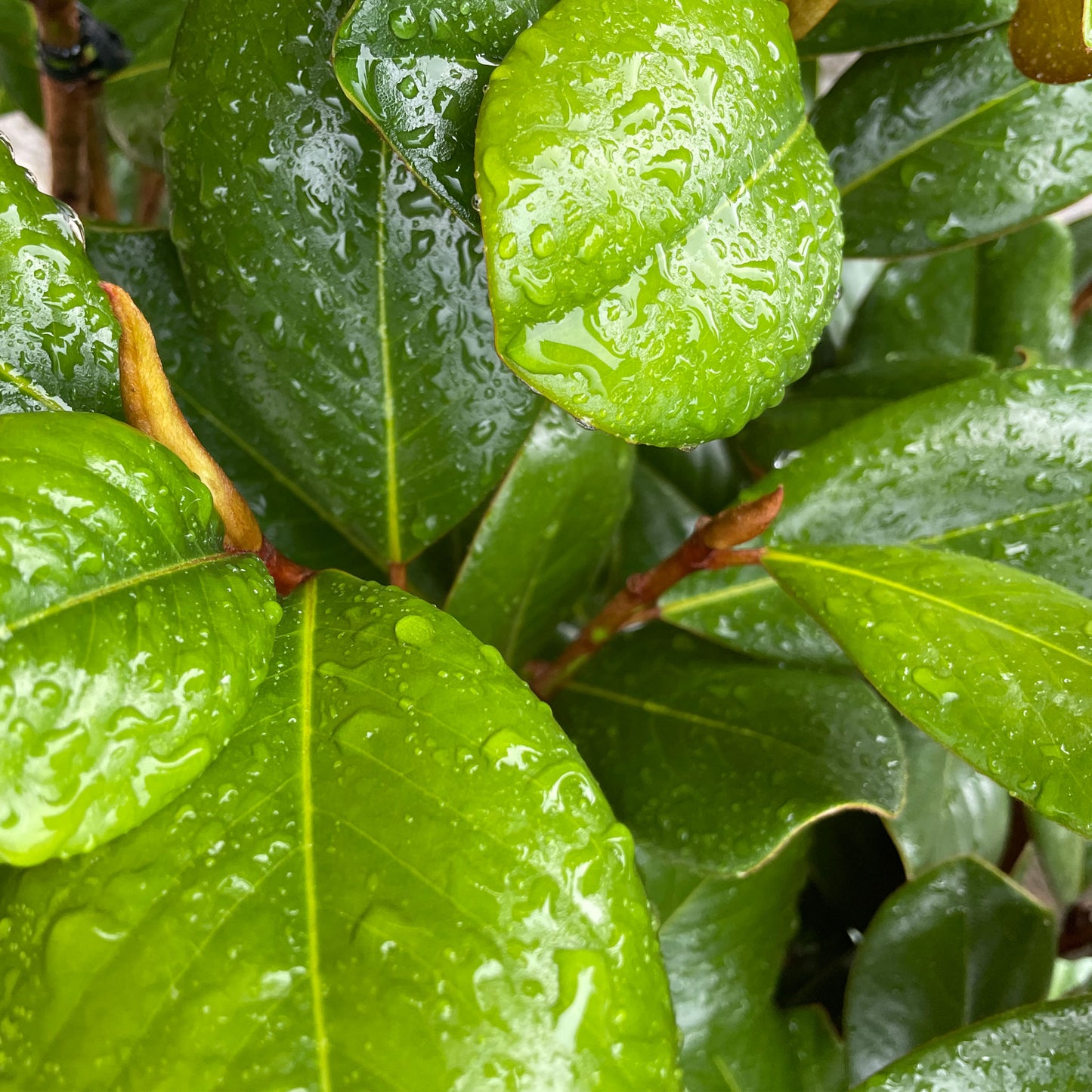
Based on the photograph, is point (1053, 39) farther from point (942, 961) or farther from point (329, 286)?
point (942, 961)

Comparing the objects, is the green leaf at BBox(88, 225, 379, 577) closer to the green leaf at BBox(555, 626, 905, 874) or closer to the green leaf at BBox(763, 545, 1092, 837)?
the green leaf at BBox(555, 626, 905, 874)

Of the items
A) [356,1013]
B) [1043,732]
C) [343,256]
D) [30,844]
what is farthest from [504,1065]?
[343,256]

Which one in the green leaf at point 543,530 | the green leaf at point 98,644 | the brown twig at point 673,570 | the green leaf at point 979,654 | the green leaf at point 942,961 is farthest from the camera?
the green leaf at point 942,961

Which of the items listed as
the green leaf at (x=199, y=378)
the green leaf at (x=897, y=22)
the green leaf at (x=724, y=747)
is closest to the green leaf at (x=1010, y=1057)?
the green leaf at (x=724, y=747)

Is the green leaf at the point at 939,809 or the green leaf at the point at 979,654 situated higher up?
the green leaf at the point at 979,654

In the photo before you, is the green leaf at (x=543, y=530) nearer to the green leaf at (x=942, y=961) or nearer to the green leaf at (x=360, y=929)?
the green leaf at (x=360, y=929)
